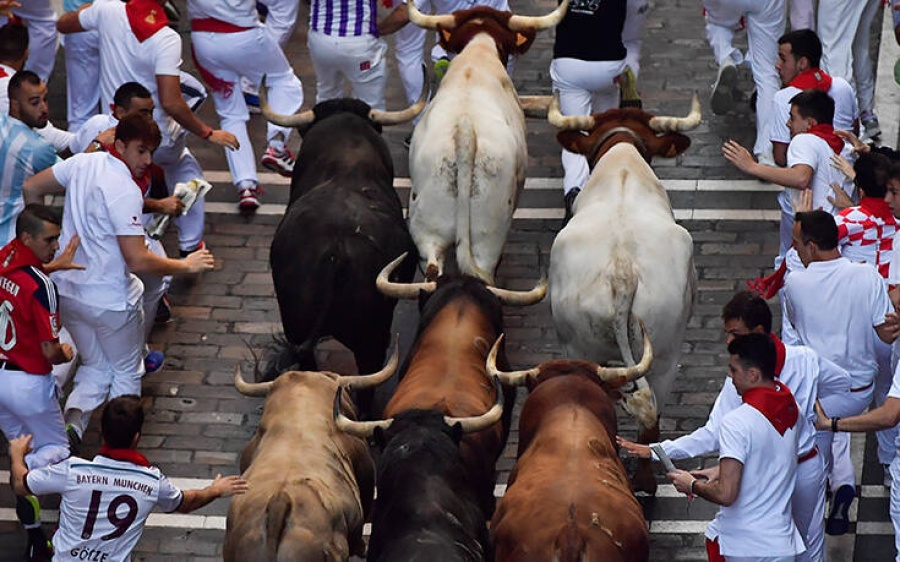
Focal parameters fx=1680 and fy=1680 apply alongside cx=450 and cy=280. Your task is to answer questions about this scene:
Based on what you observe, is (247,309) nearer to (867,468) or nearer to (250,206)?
(250,206)

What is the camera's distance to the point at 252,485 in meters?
9.60

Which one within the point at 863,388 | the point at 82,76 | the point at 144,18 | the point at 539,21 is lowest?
the point at 82,76

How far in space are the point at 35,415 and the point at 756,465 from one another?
4807mm

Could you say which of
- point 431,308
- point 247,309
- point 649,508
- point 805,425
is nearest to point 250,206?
point 247,309

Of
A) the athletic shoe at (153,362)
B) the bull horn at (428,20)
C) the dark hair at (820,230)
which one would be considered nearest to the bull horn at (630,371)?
the dark hair at (820,230)

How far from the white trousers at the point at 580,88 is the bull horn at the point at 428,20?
1.02 m

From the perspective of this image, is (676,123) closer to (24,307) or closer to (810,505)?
(810,505)

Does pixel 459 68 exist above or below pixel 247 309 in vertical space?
above

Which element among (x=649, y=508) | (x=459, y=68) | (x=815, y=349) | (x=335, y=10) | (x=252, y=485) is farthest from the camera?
(x=335, y=10)

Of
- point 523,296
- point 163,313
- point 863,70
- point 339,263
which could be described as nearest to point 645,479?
point 523,296

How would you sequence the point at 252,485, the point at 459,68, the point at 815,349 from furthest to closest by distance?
1. the point at 459,68
2. the point at 815,349
3. the point at 252,485

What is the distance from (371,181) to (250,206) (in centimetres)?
281

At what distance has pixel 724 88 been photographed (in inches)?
641

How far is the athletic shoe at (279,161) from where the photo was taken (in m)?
15.4
